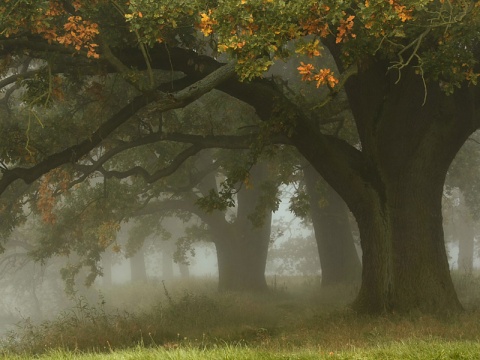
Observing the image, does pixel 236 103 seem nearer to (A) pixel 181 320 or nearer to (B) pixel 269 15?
(A) pixel 181 320

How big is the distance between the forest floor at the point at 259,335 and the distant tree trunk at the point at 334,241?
2417mm

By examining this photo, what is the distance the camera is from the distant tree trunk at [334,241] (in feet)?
73.6

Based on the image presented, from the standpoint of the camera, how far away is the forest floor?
22.4 feet

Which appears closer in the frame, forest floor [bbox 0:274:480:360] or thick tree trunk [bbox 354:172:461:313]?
forest floor [bbox 0:274:480:360]

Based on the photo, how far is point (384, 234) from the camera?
12.5 metres

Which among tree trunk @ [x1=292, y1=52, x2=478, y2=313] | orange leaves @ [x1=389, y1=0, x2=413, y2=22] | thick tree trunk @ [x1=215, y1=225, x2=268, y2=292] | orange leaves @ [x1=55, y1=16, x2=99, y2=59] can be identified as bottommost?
thick tree trunk @ [x1=215, y1=225, x2=268, y2=292]

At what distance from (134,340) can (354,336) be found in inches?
191

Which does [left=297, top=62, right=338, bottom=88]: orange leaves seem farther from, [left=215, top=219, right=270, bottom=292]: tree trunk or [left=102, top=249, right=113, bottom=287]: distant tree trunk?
[left=102, top=249, right=113, bottom=287]: distant tree trunk

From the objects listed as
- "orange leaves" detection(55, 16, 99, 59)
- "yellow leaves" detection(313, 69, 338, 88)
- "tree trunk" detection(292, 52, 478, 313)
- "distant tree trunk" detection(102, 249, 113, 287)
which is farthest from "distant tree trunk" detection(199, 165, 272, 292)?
"distant tree trunk" detection(102, 249, 113, 287)

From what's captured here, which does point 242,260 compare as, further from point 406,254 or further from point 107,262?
point 107,262

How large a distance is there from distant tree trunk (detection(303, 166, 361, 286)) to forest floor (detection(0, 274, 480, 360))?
2417 mm

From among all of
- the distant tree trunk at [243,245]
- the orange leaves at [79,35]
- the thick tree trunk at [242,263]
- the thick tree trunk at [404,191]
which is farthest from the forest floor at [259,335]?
the orange leaves at [79,35]

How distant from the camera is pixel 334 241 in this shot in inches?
901

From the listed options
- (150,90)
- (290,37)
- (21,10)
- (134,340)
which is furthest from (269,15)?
(134,340)
